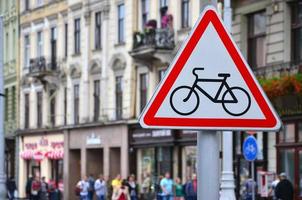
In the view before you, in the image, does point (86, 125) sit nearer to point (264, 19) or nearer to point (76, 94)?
point (76, 94)

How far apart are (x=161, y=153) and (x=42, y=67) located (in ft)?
49.6

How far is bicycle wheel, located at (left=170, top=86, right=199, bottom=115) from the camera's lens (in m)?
6.00

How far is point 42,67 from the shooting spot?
59.6 metres

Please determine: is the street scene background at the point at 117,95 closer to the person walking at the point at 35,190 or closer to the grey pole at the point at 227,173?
the person walking at the point at 35,190

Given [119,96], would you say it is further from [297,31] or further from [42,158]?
[297,31]

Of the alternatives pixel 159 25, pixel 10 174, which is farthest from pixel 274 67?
pixel 10 174

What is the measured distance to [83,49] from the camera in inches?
2176

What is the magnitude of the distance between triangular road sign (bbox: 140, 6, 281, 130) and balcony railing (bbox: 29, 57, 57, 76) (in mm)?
53373

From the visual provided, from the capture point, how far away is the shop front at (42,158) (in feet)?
192

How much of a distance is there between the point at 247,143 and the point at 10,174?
40.9 m

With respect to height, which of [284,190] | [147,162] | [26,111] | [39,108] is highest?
[39,108]

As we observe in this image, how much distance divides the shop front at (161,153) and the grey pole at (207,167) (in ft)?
122

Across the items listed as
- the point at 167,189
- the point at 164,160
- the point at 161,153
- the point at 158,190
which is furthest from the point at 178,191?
the point at 161,153

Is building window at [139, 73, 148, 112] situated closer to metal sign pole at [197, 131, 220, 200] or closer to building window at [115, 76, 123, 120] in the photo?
building window at [115, 76, 123, 120]
